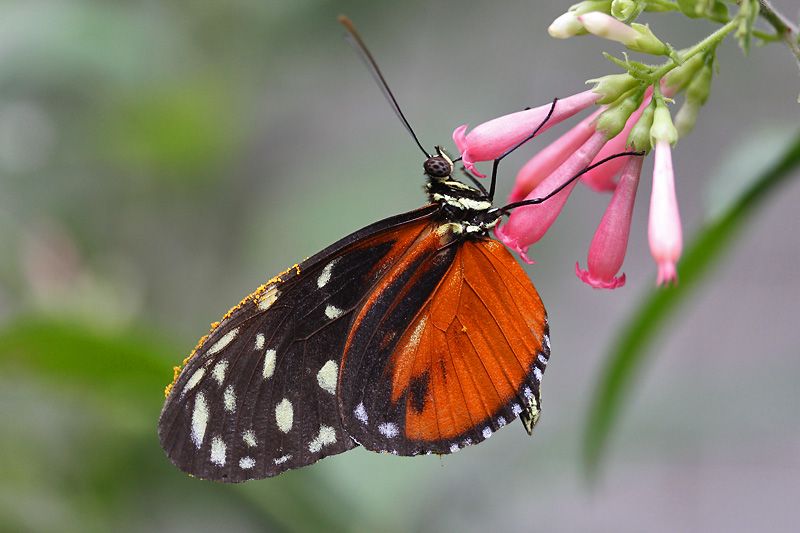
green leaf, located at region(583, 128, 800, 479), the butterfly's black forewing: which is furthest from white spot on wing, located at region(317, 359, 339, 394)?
→ green leaf, located at region(583, 128, 800, 479)

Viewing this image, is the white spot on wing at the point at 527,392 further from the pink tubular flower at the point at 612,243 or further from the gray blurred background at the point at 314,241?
the gray blurred background at the point at 314,241

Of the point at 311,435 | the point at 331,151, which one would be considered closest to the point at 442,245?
the point at 311,435

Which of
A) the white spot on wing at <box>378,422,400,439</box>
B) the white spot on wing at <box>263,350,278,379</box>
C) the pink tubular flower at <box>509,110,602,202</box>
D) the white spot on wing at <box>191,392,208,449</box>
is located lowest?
the white spot on wing at <box>378,422,400,439</box>

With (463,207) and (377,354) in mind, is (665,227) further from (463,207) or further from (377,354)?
(377,354)

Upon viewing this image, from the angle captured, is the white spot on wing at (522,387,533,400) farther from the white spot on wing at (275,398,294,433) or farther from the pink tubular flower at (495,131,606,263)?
the white spot on wing at (275,398,294,433)

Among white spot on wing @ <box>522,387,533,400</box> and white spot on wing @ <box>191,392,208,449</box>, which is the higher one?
white spot on wing @ <box>191,392,208,449</box>

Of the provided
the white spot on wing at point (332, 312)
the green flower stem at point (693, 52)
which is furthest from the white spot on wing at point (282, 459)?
the green flower stem at point (693, 52)
